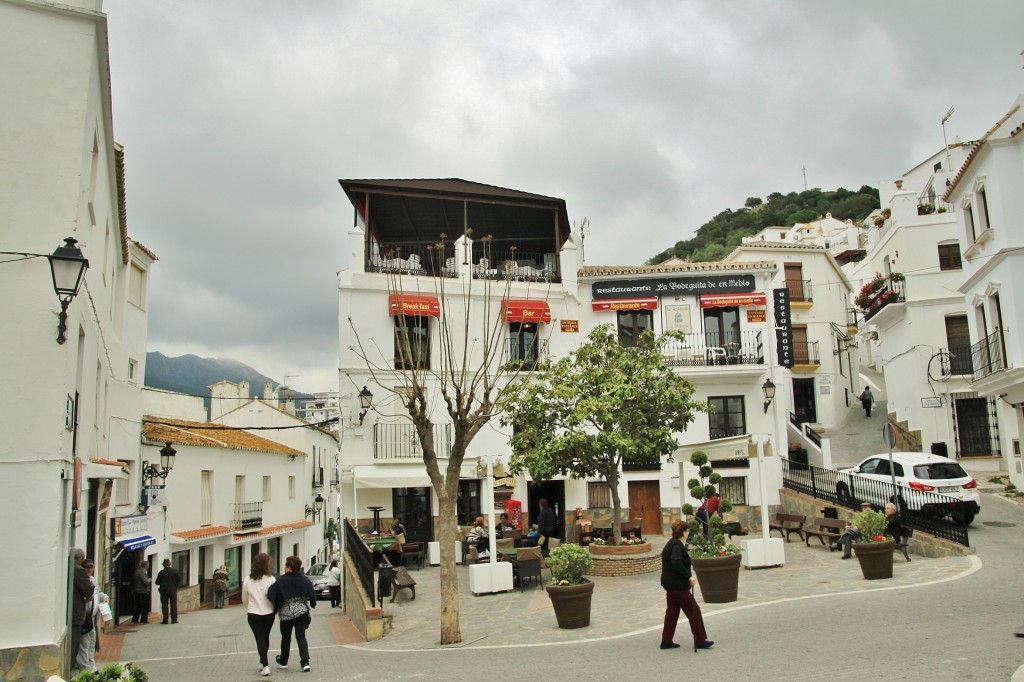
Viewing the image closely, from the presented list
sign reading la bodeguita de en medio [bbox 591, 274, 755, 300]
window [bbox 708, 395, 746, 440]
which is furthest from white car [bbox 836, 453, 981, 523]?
sign reading la bodeguita de en medio [bbox 591, 274, 755, 300]

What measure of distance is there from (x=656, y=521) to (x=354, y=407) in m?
10.0

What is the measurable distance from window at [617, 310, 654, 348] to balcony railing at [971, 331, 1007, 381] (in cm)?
952


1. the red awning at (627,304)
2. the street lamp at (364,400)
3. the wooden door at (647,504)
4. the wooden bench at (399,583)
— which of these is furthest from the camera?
the red awning at (627,304)

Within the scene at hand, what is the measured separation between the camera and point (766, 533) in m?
16.5

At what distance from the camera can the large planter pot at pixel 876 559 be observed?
45.0ft

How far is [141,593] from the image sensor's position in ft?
58.5

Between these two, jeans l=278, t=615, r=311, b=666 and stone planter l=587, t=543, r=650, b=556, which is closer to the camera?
jeans l=278, t=615, r=311, b=666

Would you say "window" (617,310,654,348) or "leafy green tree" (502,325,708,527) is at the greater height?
"window" (617,310,654,348)

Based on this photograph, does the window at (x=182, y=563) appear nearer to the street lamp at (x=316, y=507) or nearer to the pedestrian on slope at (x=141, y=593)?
the pedestrian on slope at (x=141, y=593)

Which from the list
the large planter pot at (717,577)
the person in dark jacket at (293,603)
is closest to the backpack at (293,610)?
the person in dark jacket at (293,603)

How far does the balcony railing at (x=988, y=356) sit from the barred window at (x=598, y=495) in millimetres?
11132

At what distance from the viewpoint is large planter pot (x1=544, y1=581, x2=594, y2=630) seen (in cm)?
1152

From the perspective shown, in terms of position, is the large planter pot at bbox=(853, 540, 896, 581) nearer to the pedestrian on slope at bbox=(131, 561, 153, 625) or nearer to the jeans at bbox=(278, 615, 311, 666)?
the jeans at bbox=(278, 615, 311, 666)

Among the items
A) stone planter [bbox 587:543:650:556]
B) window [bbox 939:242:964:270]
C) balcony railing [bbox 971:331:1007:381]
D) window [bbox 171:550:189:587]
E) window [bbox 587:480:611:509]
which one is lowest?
window [bbox 171:550:189:587]
